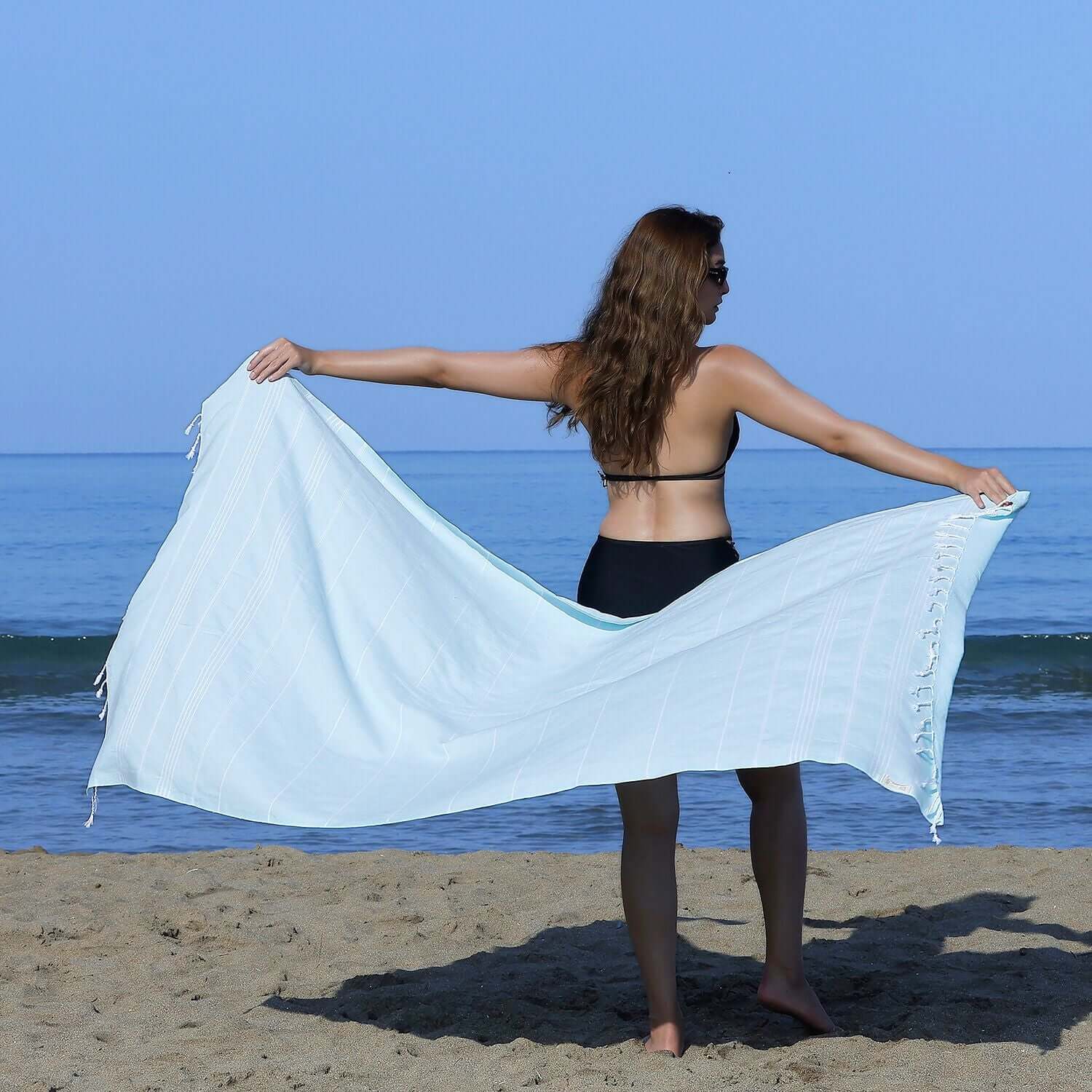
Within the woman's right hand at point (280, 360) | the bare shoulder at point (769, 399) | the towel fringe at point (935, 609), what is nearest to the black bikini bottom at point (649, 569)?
the bare shoulder at point (769, 399)

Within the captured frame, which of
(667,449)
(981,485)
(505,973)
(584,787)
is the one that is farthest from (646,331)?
(584,787)

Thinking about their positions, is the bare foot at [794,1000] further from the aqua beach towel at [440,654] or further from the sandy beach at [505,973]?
the aqua beach towel at [440,654]

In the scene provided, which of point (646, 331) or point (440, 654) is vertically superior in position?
point (646, 331)

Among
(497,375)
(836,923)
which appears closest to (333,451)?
(497,375)

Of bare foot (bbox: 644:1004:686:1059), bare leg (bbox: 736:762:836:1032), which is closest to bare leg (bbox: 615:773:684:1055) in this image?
bare foot (bbox: 644:1004:686:1059)

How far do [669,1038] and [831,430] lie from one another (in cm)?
152

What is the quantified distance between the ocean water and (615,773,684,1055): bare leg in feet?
10.7

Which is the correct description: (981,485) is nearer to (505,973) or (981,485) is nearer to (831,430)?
(831,430)

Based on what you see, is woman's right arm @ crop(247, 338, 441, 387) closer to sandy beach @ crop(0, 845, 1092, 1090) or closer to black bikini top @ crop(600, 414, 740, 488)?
black bikini top @ crop(600, 414, 740, 488)

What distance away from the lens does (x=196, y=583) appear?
3611mm

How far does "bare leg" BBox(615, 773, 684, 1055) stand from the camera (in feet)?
10.8

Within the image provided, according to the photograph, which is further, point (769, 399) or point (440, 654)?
point (440, 654)

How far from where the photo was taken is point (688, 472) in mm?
3361

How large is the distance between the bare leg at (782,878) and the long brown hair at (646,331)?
2.75ft
